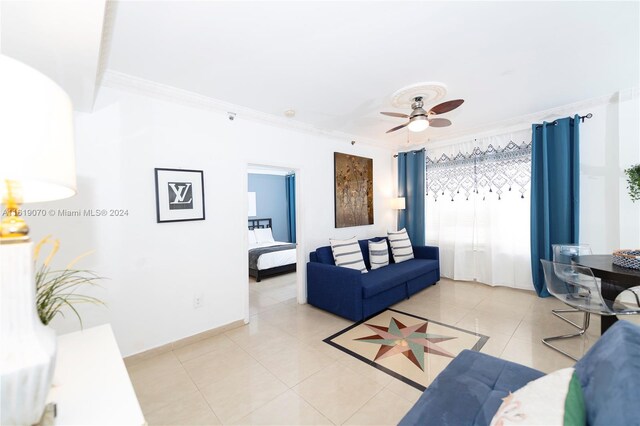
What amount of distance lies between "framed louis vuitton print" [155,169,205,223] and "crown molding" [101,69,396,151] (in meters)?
0.72

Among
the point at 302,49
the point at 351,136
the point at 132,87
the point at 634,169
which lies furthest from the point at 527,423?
the point at 351,136

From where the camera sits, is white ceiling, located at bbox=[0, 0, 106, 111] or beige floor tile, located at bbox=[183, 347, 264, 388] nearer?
white ceiling, located at bbox=[0, 0, 106, 111]

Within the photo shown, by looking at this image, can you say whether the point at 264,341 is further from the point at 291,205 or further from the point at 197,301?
the point at 291,205

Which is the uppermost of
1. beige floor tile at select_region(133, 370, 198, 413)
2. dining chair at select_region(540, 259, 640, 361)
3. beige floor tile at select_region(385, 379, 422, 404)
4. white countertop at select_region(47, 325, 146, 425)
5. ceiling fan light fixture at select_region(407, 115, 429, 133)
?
ceiling fan light fixture at select_region(407, 115, 429, 133)

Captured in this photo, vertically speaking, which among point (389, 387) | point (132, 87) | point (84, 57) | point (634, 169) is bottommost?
point (389, 387)

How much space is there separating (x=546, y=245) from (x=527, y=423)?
3.69m

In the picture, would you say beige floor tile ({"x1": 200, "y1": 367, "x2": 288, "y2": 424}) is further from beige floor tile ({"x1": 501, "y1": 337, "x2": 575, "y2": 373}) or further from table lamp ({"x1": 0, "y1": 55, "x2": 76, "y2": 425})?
beige floor tile ({"x1": 501, "y1": 337, "x2": 575, "y2": 373})

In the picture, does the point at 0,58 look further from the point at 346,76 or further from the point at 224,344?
the point at 224,344

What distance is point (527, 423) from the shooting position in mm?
747

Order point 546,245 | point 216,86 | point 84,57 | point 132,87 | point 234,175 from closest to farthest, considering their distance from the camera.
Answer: point 84,57 < point 132,87 < point 216,86 < point 234,175 < point 546,245

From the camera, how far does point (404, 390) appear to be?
1918mm

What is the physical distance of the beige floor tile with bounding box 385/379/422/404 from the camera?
1.84m

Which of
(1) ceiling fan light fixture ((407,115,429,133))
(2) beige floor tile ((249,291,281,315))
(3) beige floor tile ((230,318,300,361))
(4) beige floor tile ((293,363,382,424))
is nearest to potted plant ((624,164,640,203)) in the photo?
(1) ceiling fan light fixture ((407,115,429,133))

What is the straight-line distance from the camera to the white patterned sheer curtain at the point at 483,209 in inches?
152
